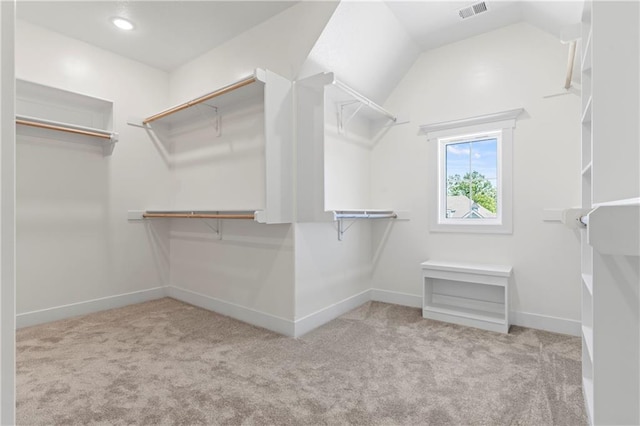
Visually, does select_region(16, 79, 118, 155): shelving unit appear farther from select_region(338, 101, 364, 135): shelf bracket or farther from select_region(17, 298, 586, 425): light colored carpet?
select_region(338, 101, 364, 135): shelf bracket

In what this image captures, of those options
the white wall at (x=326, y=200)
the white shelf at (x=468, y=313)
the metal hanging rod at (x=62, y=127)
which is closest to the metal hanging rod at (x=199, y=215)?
the white wall at (x=326, y=200)

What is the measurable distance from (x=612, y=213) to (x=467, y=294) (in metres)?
2.66

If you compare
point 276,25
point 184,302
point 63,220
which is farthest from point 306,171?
point 63,220

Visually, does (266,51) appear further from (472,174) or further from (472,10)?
(472,174)

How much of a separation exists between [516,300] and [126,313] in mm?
3647

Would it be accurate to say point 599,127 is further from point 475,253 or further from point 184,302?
point 184,302

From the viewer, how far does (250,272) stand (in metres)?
2.94

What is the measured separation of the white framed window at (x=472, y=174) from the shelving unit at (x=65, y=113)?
10.6 feet

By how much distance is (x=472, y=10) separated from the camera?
8.86 ft

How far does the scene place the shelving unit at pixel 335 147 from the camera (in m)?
2.60

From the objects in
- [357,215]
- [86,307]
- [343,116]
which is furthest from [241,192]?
[86,307]

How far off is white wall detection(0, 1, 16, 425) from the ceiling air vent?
3.01 metres

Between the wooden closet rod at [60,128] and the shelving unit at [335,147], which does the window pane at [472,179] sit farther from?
the wooden closet rod at [60,128]

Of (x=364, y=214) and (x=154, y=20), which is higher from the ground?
(x=154, y=20)
